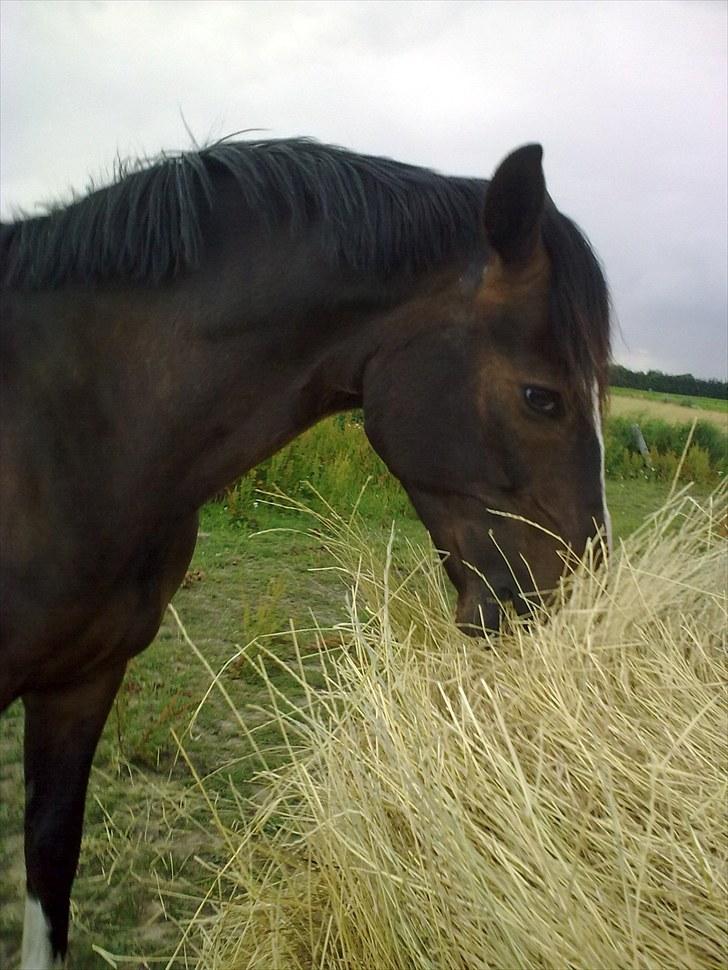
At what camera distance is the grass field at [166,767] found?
6.85 ft

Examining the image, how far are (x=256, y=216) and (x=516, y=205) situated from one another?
0.57 meters

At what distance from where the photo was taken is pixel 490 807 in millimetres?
1153

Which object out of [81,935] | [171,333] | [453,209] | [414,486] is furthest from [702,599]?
[81,935]

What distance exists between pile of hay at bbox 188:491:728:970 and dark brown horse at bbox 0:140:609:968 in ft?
0.68

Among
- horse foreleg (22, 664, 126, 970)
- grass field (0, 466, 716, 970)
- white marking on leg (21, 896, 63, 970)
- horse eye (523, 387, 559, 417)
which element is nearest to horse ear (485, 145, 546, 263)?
horse eye (523, 387, 559, 417)

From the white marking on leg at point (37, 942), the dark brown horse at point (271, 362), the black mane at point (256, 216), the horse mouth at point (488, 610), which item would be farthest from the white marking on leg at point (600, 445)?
the white marking on leg at point (37, 942)

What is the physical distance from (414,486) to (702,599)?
0.72 meters

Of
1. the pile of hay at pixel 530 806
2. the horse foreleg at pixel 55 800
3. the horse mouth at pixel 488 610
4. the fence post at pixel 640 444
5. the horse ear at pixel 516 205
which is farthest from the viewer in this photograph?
the fence post at pixel 640 444

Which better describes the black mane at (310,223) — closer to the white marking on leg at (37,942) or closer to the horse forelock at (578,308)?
the horse forelock at (578,308)

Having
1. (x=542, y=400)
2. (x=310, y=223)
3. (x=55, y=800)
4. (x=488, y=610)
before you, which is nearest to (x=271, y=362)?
(x=310, y=223)

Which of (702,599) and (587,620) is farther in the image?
(702,599)

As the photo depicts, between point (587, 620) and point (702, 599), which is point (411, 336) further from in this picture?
point (702, 599)

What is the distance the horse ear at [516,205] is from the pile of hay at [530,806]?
702mm

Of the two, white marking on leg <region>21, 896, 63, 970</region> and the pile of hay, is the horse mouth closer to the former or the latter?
the pile of hay
